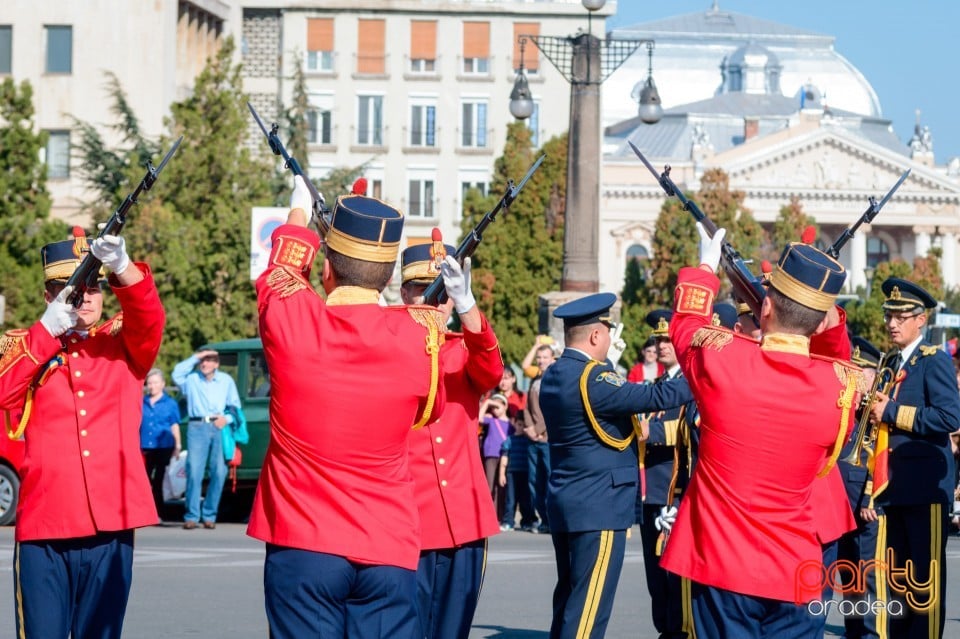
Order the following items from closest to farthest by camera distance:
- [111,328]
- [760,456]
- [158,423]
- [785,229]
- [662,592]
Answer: [760,456] < [111,328] < [662,592] < [158,423] < [785,229]

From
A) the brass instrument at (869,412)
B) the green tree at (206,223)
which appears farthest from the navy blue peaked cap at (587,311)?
the green tree at (206,223)

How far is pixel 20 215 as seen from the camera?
35.0m

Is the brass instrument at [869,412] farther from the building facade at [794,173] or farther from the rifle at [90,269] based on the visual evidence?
the building facade at [794,173]

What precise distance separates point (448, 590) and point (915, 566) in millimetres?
2806

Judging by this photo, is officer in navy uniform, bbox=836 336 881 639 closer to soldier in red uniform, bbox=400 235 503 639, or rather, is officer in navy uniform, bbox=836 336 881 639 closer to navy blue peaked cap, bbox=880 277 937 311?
navy blue peaked cap, bbox=880 277 937 311

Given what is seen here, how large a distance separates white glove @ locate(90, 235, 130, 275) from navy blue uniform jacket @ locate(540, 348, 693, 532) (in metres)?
2.54

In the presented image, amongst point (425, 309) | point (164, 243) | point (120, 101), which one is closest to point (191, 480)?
point (425, 309)

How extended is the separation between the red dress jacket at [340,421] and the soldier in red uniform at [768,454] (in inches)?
44.2

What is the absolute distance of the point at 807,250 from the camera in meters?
7.08

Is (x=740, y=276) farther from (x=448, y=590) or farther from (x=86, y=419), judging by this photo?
(x=86, y=419)

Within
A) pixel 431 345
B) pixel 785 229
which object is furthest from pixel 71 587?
pixel 785 229

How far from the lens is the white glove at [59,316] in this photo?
298 inches

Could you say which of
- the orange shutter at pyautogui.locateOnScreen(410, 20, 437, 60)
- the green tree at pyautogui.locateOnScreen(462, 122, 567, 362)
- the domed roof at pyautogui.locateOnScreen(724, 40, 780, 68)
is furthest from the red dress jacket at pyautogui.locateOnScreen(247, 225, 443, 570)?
the domed roof at pyautogui.locateOnScreen(724, 40, 780, 68)

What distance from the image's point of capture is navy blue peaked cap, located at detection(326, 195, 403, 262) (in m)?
6.46
